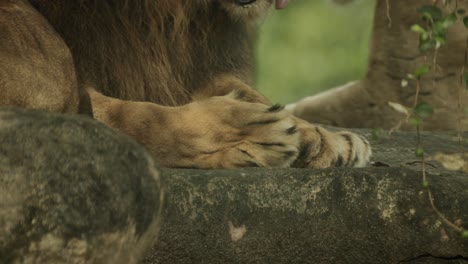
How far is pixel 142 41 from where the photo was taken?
3.56 meters

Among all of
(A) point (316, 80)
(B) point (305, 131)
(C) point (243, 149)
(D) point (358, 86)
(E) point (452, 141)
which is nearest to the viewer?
(C) point (243, 149)

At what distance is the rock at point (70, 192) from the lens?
1986 mm

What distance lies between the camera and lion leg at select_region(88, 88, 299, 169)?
3.07 m

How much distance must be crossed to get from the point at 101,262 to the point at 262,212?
73 centimetres

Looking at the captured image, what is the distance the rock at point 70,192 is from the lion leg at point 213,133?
0.92 metres

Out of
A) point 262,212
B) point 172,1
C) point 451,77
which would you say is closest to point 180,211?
point 262,212

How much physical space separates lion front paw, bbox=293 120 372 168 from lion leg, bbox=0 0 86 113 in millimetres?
687

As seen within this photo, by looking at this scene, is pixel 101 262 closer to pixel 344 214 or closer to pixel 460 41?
pixel 344 214

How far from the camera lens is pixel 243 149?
3.06 meters

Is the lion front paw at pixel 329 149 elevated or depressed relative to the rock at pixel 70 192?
depressed

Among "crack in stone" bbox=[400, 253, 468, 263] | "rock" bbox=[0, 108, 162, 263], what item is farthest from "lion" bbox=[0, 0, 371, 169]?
"rock" bbox=[0, 108, 162, 263]

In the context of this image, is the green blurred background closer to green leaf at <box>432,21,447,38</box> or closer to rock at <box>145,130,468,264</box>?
rock at <box>145,130,468,264</box>

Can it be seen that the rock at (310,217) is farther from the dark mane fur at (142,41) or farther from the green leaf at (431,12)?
the dark mane fur at (142,41)

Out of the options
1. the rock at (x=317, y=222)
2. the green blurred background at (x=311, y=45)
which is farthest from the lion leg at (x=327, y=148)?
the green blurred background at (x=311, y=45)
